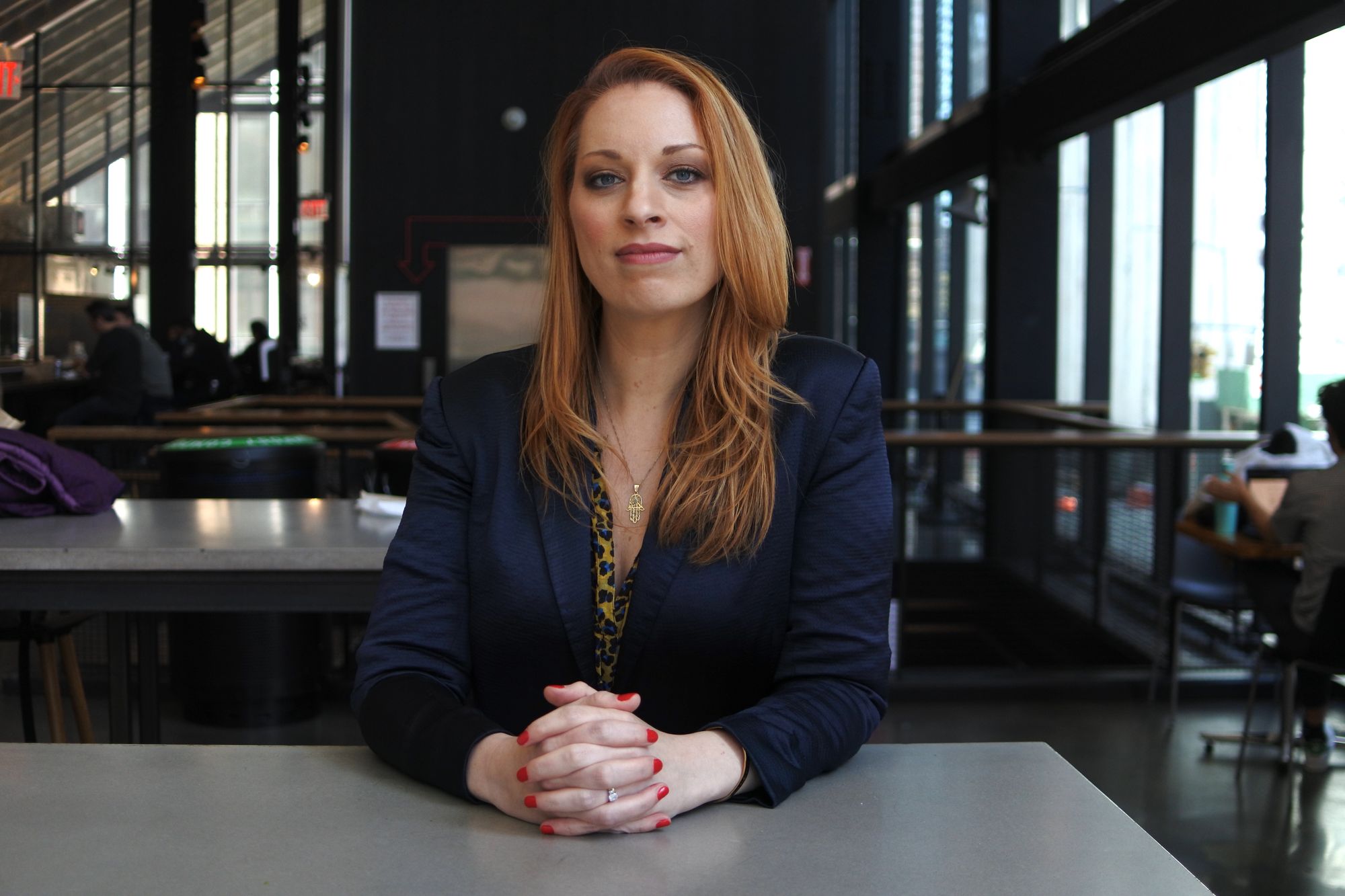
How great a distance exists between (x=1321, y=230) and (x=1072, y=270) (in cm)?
323

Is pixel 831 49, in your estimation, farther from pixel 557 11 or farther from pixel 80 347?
pixel 80 347

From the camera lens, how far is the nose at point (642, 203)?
56.9 inches

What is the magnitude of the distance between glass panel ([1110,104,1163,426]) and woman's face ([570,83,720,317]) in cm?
677

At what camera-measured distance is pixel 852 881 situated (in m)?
1.06

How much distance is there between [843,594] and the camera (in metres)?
1.44

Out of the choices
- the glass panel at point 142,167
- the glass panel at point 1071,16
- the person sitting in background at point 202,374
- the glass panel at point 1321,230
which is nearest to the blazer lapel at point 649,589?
the glass panel at point 1321,230

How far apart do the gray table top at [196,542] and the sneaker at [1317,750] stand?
10.7ft

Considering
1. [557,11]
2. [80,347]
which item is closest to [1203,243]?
[557,11]

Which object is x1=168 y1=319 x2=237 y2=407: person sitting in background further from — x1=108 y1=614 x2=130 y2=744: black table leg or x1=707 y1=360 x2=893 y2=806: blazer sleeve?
Result: x1=707 y1=360 x2=893 y2=806: blazer sleeve

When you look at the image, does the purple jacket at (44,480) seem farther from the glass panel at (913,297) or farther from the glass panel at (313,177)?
the glass panel at (313,177)

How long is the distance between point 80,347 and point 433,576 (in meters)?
14.4

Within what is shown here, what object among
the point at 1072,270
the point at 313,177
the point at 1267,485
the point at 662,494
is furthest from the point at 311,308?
the point at 662,494

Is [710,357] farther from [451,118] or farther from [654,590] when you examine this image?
[451,118]

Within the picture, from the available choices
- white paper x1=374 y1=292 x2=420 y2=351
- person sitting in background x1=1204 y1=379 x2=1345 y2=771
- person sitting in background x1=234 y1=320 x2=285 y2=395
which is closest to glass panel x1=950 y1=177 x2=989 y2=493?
white paper x1=374 y1=292 x2=420 y2=351
